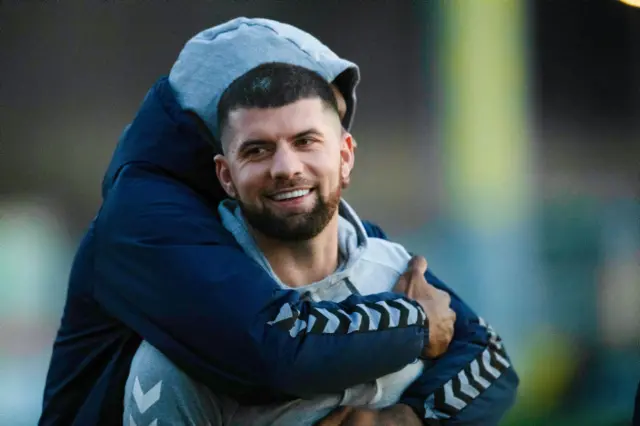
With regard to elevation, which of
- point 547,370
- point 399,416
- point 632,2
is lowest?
point 547,370

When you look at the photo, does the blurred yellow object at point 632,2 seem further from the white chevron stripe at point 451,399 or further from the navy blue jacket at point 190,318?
the white chevron stripe at point 451,399

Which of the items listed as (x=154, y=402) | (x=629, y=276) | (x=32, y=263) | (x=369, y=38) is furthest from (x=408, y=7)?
(x=154, y=402)

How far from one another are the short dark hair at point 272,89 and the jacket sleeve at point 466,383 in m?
0.37

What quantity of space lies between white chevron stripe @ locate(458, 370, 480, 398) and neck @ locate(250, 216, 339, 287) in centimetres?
22

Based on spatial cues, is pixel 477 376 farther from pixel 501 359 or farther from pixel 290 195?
pixel 290 195

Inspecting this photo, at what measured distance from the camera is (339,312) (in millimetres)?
1109

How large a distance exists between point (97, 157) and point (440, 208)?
2.42 feet

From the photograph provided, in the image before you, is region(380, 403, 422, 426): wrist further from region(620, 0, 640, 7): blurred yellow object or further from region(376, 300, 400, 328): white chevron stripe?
region(620, 0, 640, 7): blurred yellow object

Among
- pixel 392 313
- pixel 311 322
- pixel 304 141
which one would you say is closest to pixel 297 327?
pixel 311 322

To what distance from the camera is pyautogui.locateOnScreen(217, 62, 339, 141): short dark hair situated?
1131mm

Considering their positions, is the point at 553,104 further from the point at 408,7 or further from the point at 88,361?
the point at 88,361

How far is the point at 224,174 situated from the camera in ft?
3.89

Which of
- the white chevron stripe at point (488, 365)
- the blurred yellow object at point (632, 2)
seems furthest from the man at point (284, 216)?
the blurred yellow object at point (632, 2)

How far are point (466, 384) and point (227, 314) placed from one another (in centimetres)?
A: 35
